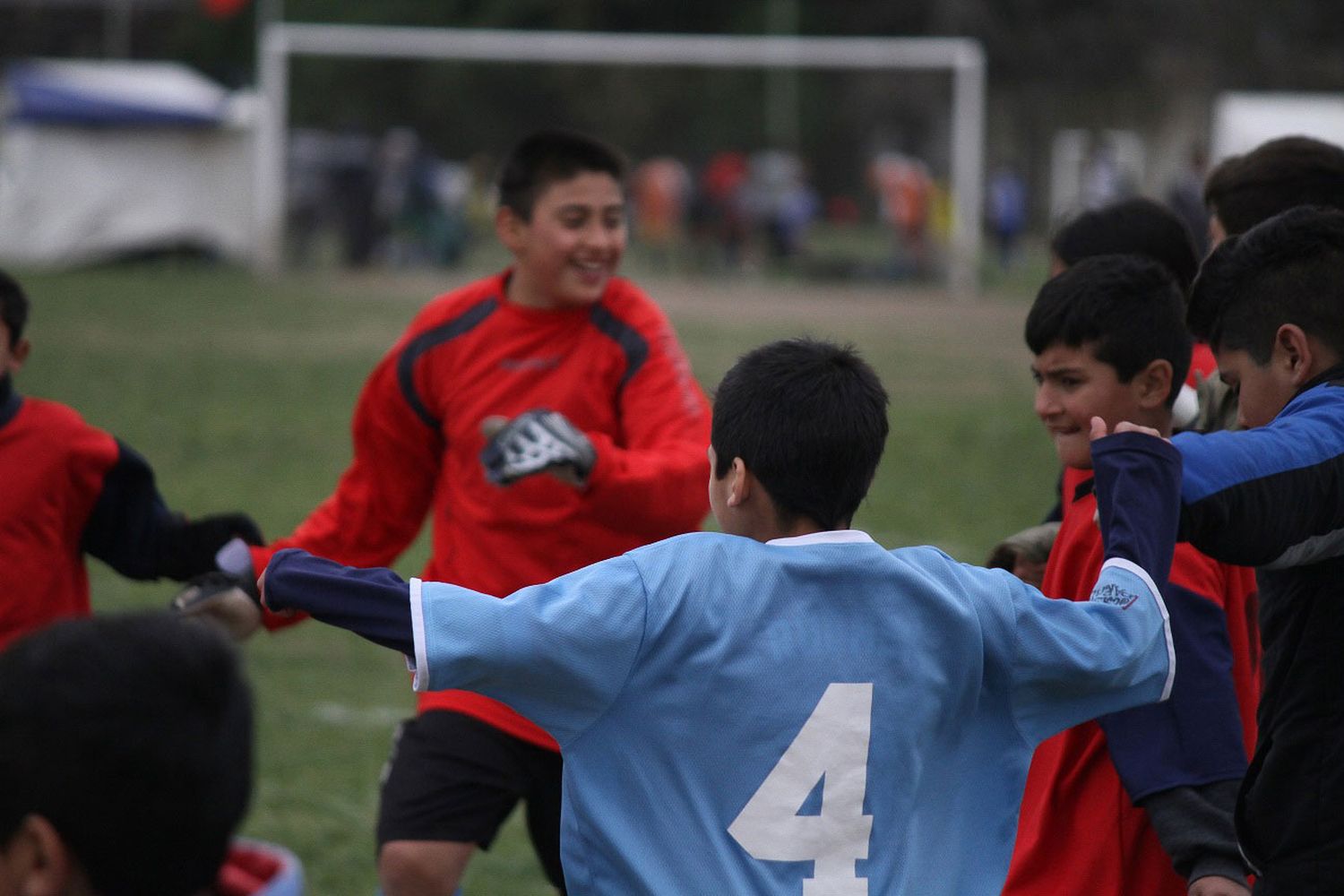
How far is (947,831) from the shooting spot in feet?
7.45

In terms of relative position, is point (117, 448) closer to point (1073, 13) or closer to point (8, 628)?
point (8, 628)

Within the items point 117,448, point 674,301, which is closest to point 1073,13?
point 674,301

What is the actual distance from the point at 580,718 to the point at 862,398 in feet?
1.85

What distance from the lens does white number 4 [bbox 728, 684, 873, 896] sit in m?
2.15

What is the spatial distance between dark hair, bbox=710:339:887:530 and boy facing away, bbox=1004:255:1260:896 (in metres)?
0.49

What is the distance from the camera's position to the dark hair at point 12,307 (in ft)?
11.0

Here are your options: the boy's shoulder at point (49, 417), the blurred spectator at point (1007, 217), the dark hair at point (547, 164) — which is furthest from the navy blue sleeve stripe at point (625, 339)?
the blurred spectator at point (1007, 217)

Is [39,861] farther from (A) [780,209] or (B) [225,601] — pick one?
(A) [780,209]

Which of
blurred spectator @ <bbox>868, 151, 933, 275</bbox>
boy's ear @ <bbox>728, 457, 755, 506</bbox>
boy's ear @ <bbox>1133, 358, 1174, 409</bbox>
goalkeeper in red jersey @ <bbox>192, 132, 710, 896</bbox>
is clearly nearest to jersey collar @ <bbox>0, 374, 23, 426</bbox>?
goalkeeper in red jersey @ <bbox>192, 132, 710, 896</bbox>

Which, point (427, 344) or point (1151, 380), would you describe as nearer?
point (1151, 380)

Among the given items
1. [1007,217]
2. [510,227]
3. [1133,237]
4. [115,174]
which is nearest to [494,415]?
[510,227]

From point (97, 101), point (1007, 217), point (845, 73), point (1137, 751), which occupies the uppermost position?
point (845, 73)

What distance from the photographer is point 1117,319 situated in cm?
280

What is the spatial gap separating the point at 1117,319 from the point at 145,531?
1934mm
